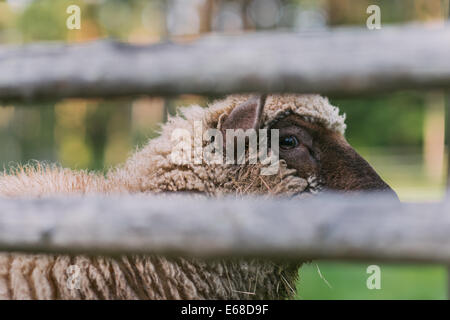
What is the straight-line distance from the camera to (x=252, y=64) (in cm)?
134

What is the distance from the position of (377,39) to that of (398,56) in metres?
0.08

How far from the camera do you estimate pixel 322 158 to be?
2848mm

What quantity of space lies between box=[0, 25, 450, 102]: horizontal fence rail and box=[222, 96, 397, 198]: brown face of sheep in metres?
1.25

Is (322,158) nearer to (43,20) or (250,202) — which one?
(250,202)

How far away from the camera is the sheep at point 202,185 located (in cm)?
222

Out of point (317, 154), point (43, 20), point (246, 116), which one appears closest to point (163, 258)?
point (246, 116)

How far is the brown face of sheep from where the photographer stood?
2.70 m

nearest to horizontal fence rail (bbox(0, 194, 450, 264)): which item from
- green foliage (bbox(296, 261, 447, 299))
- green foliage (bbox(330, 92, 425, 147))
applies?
green foliage (bbox(296, 261, 447, 299))

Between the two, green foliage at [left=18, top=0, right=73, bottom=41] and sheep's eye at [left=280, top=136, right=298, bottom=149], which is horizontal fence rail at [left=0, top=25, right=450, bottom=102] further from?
green foliage at [left=18, top=0, right=73, bottom=41]

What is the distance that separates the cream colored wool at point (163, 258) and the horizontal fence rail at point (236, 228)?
0.88m

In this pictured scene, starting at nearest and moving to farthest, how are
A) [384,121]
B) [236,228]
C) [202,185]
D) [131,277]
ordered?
[236,228] < [131,277] < [202,185] < [384,121]

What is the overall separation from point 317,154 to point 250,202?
160 centimetres
